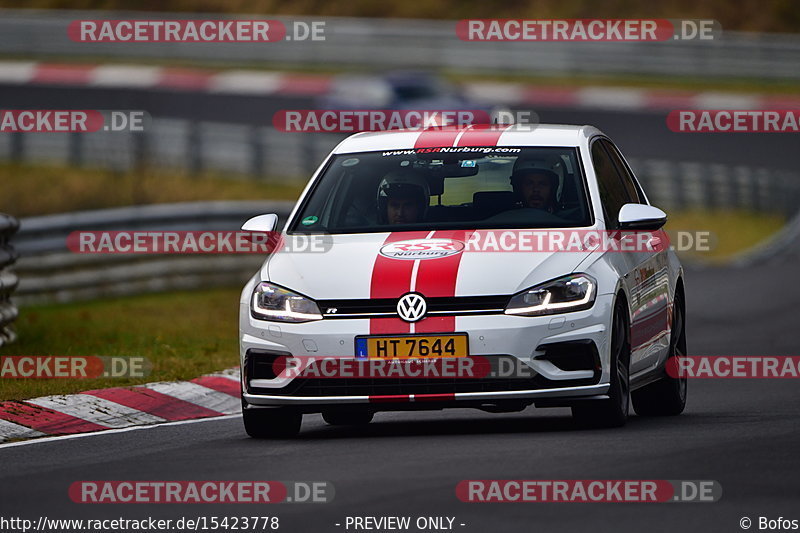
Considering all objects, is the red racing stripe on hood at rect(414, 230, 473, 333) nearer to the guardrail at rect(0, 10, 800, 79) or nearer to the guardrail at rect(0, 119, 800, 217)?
the guardrail at rect(0, 119, 800, 217)

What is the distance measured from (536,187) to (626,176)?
1402 millimetres

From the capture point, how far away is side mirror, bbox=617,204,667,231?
10188 millimetres

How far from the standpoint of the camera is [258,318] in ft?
32.3

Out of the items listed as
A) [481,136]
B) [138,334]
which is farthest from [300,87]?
[481,136]

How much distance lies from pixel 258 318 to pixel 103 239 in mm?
11887

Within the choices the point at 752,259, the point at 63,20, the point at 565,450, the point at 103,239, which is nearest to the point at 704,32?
the point at 63,20

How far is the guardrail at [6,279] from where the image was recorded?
1430 cm

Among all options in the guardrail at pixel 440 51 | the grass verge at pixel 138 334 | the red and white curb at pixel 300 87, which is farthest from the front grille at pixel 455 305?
the guardrail at pixel 440 51

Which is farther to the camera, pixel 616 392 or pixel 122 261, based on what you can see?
pixel 122 261

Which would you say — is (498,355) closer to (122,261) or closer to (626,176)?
(626,176)

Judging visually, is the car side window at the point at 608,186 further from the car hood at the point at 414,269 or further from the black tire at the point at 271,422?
the black tire at the point at 271,422

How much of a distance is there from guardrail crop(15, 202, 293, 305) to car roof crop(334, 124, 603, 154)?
402 inches

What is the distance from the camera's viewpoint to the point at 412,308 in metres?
9.44

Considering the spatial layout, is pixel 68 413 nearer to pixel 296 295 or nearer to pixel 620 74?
pixel 296 295
